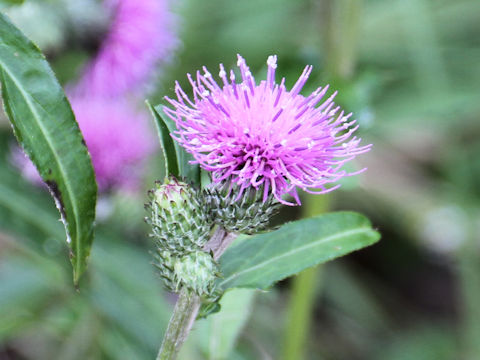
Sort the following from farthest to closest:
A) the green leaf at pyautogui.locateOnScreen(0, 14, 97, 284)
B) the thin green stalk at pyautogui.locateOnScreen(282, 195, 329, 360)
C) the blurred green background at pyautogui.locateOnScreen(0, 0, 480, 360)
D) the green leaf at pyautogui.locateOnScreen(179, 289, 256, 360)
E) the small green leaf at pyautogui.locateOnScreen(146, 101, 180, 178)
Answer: the thin green stalk at pyautogui.locateOnScreen(282, 195, 329, 360)
the blurred green background at pyautogui.locateOnScreen(0, 0, 480, 360)
the green leaf at pyautogui.locateOnScreen(179, 289, 256, 360)
the small green leaf at pyautogui.locateOnScreen(146, 101, 180, 178)
the green leaf at pyautogui.locateOnScreen(0, 14, 97, 284)

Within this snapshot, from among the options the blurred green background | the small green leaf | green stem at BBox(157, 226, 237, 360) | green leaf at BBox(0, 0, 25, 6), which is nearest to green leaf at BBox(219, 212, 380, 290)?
green stem at BBox(157, 226, 237, 360)

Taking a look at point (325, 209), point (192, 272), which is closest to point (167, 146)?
point (192, 272)

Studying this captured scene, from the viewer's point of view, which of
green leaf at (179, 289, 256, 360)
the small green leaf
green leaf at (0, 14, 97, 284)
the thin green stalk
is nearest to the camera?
green leaf at (0, 14, 97, 284)

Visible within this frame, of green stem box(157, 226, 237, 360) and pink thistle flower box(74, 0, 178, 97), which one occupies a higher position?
pink thistle flower box(74, 0, 178, 97)

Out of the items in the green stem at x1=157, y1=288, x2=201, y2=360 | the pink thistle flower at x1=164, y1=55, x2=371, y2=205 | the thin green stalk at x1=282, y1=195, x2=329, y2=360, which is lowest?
the thin green stalk at x1=282, y1=195, x2=329, y2=360

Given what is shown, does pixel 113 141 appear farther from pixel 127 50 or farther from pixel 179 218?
pixel 179 218

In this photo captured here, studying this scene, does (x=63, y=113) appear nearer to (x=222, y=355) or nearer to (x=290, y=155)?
(x=290, y=155)

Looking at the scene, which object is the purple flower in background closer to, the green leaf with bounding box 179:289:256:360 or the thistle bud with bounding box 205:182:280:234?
the green leaf with bounding box 179:289:256:360

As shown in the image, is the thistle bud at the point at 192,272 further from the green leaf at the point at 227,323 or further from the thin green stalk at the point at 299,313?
the thin green stalk at the point at 299,313

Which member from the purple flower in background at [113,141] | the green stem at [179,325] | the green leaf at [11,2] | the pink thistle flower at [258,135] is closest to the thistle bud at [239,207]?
the pink thistle flower at [258,135]
